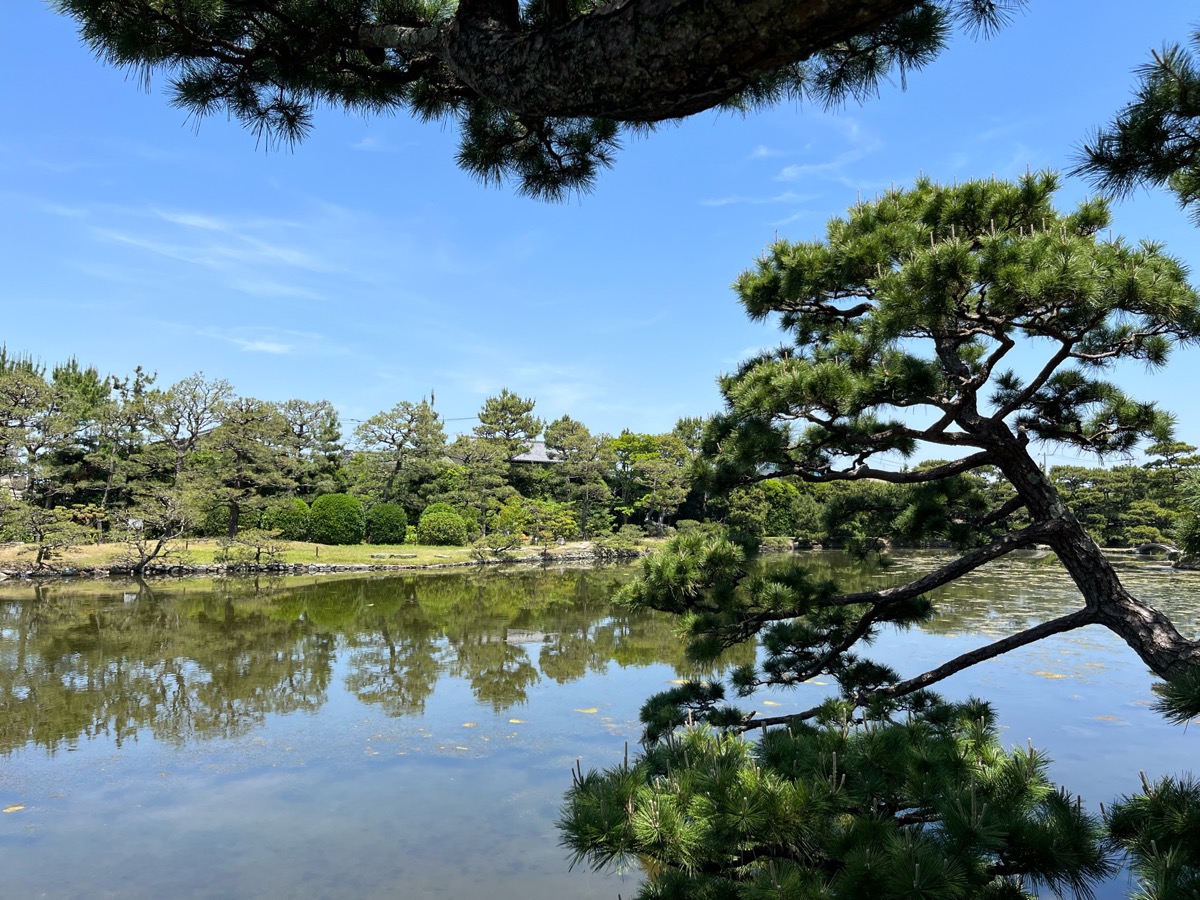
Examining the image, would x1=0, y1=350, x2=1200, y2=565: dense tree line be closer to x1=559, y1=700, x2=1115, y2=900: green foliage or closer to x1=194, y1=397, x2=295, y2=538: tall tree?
x1=194, y1=397, x2=295, y2=538: tall tree

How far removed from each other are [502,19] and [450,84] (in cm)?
98

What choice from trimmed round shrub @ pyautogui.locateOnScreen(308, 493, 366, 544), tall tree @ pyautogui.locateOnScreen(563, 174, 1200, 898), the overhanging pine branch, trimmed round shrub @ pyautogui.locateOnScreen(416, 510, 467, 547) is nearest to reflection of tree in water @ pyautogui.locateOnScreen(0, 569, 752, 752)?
tall tree @ pyautogui.locateOnScreen(563, 174, 1200, 898)

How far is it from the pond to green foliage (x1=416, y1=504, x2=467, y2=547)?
28.8 ft

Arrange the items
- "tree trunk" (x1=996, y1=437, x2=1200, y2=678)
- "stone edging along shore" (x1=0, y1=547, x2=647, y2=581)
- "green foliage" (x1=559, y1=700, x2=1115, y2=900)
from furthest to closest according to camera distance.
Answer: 1. "stone edging along shore" (x1=0, y1=547, x2=647, y2=581)
2. "tree trunk" (x1=996, y1=437, x2=1200, y2=678)
3. "green foliage" (x1=559, y1=700, x2=1115, y2=900)

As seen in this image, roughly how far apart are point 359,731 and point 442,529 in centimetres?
→ 1407

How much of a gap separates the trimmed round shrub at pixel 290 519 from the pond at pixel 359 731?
7.48 meters

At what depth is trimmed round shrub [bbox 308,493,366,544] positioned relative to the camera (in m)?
17.6

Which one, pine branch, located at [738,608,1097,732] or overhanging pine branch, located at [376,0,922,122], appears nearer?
overhanging pine branch, located at [376,0,922,122]

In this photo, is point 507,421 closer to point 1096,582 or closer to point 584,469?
point 584,469

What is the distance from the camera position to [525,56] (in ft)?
4.05

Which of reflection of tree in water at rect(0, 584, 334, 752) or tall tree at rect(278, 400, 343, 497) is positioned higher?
tall tree at rect(278, 400, 343, 497)

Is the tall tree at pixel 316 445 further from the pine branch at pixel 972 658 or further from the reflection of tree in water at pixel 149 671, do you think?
the pine branch at pixel 972 658

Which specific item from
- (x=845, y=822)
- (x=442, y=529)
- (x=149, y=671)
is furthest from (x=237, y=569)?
(x=845, y=822)

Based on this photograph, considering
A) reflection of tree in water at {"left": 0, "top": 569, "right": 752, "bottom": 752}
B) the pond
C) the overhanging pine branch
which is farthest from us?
reflection of tree in water at {"left": 0, "top": 569, "right": 752, "bottom": 752}
